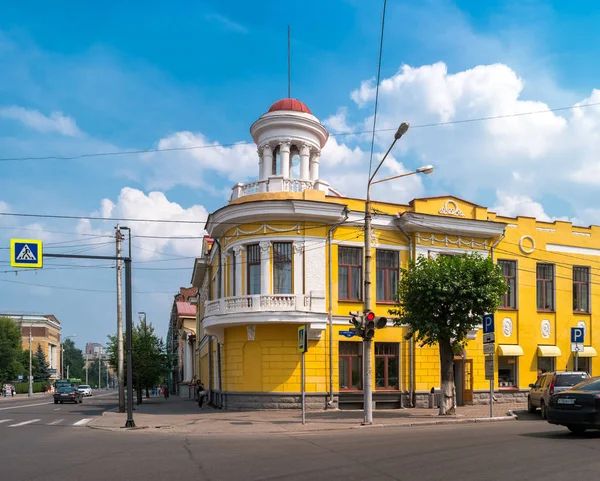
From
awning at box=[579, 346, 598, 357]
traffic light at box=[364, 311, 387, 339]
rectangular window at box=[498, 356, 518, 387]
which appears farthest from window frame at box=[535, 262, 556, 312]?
traffic light at box=[364, 311, 387, 339]

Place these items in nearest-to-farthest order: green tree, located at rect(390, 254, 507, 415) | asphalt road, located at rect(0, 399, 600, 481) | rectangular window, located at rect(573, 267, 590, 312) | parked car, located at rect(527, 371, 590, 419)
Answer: asphalt road, located at rect(0, 399, 600, 481)
parked car, located at rect(527, 371, 590, 419)
green tree, located at rect(390, 254, 507, 415)
rectangular window, located at rect(573, 267, 590, 312)

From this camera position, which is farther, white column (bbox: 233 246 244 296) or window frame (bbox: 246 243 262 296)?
white column (bbox: 233 246 244 296)

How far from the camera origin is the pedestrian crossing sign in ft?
65.9

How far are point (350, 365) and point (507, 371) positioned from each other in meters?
8.64

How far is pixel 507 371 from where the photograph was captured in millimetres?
31469

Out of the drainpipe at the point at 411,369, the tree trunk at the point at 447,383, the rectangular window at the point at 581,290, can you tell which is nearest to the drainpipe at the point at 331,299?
the drainpipe at the point at 411,369

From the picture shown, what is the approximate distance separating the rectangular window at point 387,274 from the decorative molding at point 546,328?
28.0 ft

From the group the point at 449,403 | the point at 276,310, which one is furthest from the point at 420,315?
the point at 276,310

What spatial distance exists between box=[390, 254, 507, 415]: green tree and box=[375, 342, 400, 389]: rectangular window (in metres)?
5.48

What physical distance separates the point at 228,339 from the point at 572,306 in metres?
17.6

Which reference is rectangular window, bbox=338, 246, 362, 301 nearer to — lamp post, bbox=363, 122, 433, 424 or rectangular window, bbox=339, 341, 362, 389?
rectangular window, bbox=339, 341, 362, 389

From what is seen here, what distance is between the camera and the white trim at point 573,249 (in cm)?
3306

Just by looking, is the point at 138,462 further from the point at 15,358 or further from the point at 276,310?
the point at 15,358

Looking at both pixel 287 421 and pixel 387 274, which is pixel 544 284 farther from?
pixel 287 421
